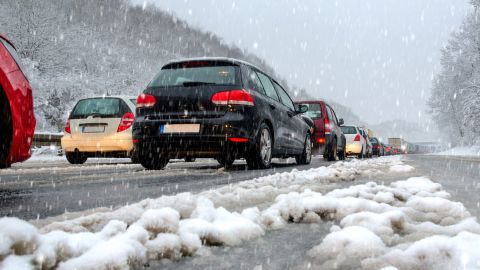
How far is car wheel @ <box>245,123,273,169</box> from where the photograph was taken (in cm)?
740

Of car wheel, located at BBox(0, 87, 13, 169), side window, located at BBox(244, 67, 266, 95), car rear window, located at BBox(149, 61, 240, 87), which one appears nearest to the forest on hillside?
car wheel, located at BBox(0, 87, 13, 169)

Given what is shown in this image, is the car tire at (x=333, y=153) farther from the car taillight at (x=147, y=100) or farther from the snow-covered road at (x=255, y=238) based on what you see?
the snow-covered road at (x=255, y=238)

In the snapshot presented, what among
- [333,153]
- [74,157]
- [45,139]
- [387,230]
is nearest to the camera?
[387,230]

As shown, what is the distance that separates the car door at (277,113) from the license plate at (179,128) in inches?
63.7

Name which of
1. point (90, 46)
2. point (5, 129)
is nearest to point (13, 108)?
point (5, 129)

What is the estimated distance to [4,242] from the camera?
1421mm

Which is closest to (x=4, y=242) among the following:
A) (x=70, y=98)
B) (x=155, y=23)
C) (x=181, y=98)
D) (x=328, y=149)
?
(x=181, y=98)

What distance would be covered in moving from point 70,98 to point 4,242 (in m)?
46.5

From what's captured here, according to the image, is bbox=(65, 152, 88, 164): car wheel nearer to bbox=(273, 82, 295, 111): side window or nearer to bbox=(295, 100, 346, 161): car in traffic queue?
bbox=(273, 82, 295, 111): side window

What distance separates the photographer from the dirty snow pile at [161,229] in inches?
56.9

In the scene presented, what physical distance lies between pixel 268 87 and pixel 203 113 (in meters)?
2.06

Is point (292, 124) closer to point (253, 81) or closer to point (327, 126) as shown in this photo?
point (253, 81)

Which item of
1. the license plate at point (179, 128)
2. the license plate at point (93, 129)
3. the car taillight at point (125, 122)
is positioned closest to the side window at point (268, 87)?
→ the license plate at point (179, 128)

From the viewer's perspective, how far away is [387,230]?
1.97m
